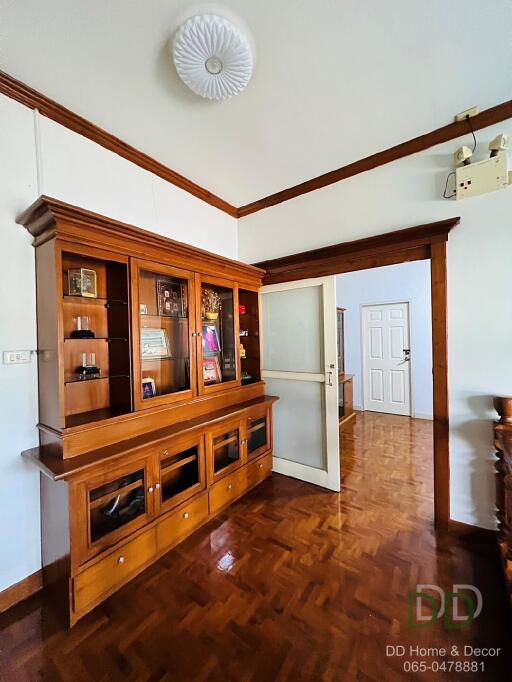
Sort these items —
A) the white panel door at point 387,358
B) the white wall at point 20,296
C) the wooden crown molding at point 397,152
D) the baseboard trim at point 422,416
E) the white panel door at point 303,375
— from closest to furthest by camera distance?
the white wall at point 20,296 < the wooden crown molding at point 397,152 < the white panel door at point 303,375 < the baseboard trim at point 422,416 < the white panel door at point 387,358

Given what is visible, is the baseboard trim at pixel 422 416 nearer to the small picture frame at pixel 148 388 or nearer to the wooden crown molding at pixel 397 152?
the wooden crown molding at pixel 397 152

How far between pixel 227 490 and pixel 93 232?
6.94ft

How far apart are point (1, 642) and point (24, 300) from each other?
1.70m

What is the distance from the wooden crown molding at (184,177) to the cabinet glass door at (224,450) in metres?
2.20

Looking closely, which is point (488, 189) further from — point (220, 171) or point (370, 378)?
point (370, 378)

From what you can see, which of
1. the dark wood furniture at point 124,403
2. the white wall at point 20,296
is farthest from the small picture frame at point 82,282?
the white wall at point 20,296

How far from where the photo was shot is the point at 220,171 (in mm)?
2455

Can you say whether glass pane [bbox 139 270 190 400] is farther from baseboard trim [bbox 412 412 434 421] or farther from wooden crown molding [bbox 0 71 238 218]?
baseboard trim [bbox 412 412 434 421]

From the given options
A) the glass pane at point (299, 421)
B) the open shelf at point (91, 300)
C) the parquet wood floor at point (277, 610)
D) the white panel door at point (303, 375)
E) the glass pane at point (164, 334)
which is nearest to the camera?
the parquet wood floor at point (277, 610)

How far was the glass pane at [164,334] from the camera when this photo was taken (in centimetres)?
207

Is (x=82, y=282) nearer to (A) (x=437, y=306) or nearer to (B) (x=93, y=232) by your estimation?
(B) (x=93, y=232)

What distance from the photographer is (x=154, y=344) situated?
2137 millimetres

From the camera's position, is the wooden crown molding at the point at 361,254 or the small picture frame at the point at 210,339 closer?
the wooden crown molding at the point at 361,254

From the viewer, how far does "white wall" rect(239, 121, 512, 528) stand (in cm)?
185
